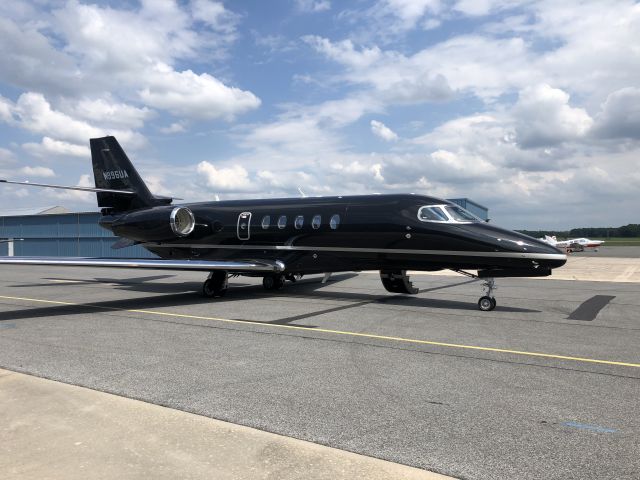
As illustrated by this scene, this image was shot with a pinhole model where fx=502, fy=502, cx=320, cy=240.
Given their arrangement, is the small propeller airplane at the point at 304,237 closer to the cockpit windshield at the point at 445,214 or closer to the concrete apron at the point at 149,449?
the cockpit windshield at the point at 445,214

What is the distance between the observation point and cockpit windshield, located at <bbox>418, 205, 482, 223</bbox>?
12.5 meters

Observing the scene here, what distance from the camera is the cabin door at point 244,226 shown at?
16172 millimetres

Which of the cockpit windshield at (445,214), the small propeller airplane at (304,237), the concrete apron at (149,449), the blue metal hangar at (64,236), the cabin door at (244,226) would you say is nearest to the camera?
the concrete apron at (149,449)

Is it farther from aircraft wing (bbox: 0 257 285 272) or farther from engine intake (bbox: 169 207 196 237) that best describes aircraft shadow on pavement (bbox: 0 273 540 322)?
engine intake (bbox: 169 207 196 237)

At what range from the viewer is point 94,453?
3920mm

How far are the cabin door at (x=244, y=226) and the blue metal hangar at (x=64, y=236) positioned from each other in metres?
23.5

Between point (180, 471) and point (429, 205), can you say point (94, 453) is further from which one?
point (429, 205)

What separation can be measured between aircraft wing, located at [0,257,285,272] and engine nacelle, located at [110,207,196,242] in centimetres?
322

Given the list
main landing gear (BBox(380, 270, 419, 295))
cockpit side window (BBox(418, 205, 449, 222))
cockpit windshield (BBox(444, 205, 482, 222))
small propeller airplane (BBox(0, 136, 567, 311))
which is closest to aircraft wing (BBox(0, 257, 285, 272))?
small propeller airplane (BBox(0, 136, 567, 311))

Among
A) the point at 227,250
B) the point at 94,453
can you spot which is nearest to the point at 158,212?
the point at 227,250

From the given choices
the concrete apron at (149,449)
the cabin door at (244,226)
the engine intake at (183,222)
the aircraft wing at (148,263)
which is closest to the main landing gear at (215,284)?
the aircraft wing at (148,263)

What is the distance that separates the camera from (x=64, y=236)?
139 feet

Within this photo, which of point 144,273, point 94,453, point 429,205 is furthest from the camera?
point 144,273

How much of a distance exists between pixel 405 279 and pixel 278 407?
9.58 meters
